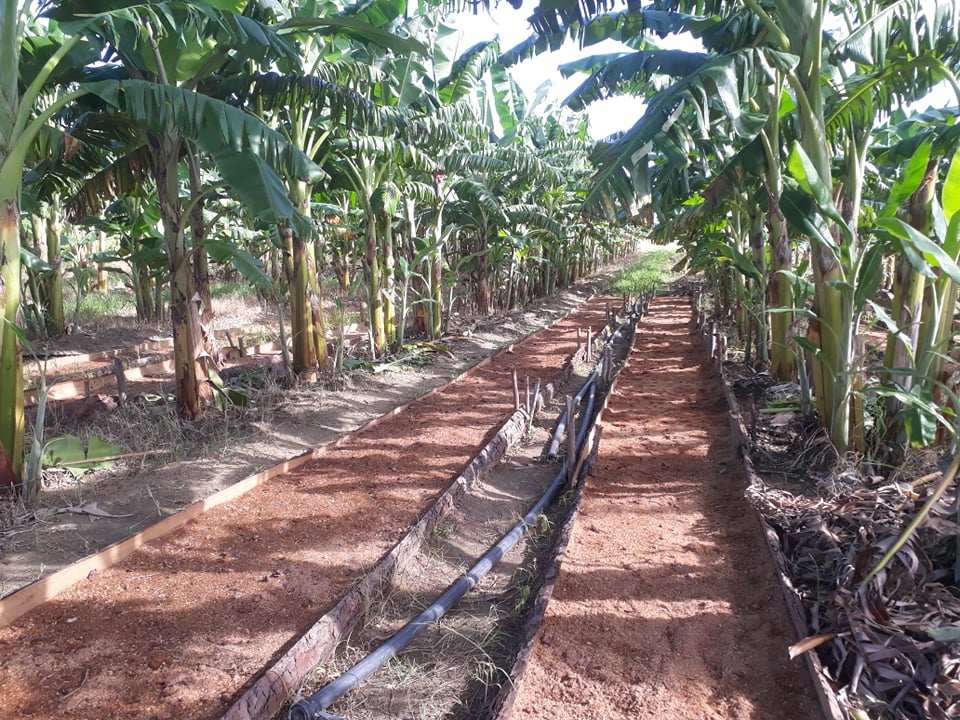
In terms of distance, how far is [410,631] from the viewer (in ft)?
9.78

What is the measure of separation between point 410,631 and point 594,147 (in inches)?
208

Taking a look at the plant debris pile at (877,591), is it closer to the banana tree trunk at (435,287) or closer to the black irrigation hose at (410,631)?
the black irrigation hose at (410,631)

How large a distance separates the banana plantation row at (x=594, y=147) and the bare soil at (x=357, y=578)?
0.99m

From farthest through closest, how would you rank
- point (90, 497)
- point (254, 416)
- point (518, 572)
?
point (254, 416) → point (90, 497) → point (518, 572)

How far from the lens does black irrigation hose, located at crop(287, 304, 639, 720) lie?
7.97ft

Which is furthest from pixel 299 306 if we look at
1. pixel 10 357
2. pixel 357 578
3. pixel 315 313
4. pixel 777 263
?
pixel 777 263

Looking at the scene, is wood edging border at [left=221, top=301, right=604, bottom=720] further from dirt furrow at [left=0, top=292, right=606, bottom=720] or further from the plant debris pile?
the plant debris pile

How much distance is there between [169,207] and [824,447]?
586cm

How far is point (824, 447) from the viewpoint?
4.64 m

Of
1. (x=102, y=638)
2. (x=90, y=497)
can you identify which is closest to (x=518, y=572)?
(x=102, y=638)

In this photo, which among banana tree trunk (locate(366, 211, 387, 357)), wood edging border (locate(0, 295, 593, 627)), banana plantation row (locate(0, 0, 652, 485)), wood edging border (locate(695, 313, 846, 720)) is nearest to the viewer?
wood edging border (locate(695, 313, 846, 720))

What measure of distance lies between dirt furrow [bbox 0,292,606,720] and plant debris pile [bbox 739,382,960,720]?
2.36 meters

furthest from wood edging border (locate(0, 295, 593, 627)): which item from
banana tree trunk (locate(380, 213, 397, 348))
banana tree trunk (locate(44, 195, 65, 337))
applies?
banana tree trunk (locate(44, 195, 65, 337))

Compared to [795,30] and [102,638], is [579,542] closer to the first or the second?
[102,638]
